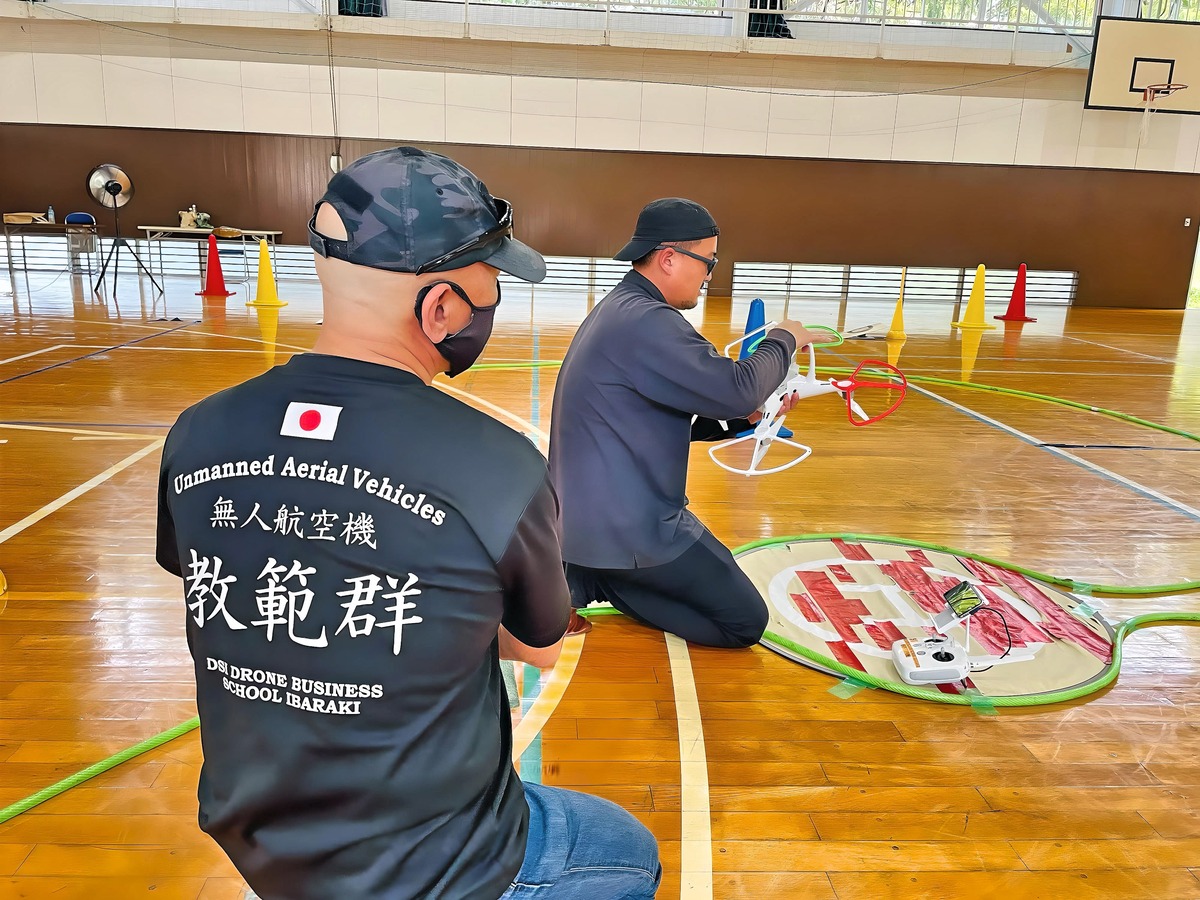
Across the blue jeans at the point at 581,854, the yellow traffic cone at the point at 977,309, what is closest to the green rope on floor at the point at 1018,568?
the blue jeans at the point at 581,854

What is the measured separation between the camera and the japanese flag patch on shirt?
3.31ft

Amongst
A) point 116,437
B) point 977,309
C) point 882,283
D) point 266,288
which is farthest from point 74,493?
point 882,283

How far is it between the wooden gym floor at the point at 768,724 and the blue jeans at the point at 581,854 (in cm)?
59

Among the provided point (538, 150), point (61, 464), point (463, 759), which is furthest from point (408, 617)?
point (538, 150)

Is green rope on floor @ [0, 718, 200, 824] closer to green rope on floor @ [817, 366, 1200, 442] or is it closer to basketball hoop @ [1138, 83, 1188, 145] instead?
green rope on floor @ [817, 366, 1200, 442]

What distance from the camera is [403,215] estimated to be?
107 cm

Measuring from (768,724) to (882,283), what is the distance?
14.8m

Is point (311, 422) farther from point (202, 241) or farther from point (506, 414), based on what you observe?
point (202, 241)

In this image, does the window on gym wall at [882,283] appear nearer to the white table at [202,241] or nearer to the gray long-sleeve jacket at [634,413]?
the white table at [202,241]

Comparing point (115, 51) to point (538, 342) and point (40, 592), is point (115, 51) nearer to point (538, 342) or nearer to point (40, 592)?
point (538, 342)

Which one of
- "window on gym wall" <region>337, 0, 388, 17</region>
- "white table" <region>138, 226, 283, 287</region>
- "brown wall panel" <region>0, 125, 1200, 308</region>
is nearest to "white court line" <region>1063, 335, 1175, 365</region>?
"brown wall panel" <region>0, 125, 1200, 308</region>

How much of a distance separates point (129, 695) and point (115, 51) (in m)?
15.0

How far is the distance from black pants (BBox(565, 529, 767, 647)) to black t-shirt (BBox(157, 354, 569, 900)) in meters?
1.78

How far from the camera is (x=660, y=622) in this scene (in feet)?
9.73
